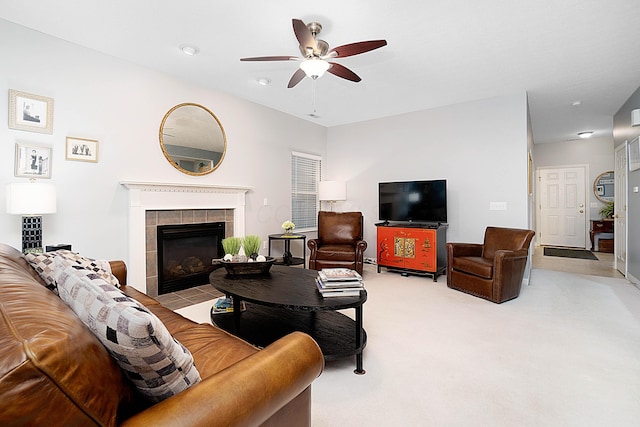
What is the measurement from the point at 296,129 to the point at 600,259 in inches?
252

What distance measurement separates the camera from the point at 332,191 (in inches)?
219

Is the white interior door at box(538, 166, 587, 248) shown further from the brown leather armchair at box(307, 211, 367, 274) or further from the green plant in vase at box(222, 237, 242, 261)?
the green plant in vase at box(222, 237, 242, 261)

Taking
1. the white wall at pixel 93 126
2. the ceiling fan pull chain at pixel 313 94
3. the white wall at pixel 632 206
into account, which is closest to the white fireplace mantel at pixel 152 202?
the white wall at pixel 93 126

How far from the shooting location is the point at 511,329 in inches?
107

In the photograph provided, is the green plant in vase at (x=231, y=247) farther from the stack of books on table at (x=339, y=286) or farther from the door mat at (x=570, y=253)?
the door mat at (x=570, y=253)

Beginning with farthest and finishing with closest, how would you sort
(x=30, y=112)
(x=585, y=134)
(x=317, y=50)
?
1. (x=585, y=134)
2. (x=30, y=112)
3. (x=317, y=50)

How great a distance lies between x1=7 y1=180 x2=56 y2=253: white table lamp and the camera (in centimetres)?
247

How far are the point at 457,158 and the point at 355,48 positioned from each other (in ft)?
10.0

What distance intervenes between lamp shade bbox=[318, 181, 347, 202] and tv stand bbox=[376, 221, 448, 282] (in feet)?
3.20

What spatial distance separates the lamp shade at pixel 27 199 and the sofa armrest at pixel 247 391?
103 inches

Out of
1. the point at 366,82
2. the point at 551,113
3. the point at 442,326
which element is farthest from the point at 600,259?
the point at 366,82

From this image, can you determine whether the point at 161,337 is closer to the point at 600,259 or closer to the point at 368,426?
the point at 368,426

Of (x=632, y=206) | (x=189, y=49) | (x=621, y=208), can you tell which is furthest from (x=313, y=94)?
(x=621, y=208)

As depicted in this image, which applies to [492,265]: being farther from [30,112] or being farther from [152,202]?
[30,112]
